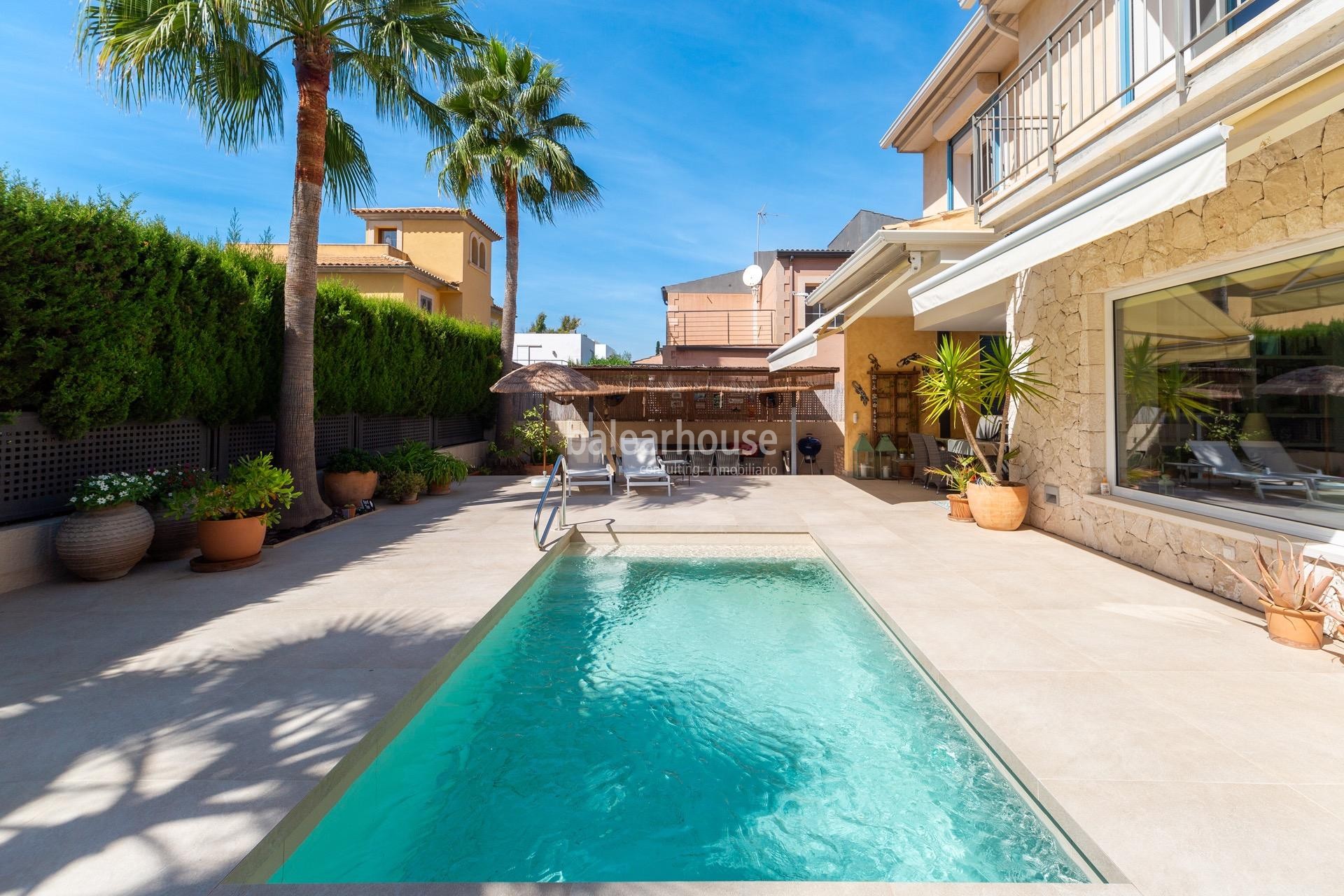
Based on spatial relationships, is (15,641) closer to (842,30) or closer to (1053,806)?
(1053,806)

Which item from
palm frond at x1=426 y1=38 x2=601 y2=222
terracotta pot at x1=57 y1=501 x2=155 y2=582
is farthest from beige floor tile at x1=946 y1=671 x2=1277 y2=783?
palm frond at x1=426 y1=38 x2=601 y2=222

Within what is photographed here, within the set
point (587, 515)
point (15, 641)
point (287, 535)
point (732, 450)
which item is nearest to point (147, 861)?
point (15, 641)

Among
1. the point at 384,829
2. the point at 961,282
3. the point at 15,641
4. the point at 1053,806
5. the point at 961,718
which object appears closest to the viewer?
the point at 1053,806

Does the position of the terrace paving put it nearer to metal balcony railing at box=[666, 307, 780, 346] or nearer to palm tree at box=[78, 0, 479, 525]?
palm tree at box=[78, 0, 479, 525]

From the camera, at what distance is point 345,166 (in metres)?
11.1

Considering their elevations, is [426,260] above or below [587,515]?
above

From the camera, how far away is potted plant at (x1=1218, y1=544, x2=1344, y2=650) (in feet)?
15.1

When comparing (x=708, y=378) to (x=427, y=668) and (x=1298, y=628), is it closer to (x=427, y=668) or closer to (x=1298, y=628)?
(x=1298, y=628)

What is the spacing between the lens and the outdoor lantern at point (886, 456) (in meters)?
16.3

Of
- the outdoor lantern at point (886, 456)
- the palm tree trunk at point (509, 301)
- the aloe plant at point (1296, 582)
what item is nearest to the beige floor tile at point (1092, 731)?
the aloe plant at point (1296, 582)

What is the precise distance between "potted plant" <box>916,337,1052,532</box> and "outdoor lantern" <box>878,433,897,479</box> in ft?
20.6

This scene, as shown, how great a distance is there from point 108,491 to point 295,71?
7.28m

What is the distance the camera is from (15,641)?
4797 millimetres

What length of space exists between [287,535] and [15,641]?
4251 millimetres
